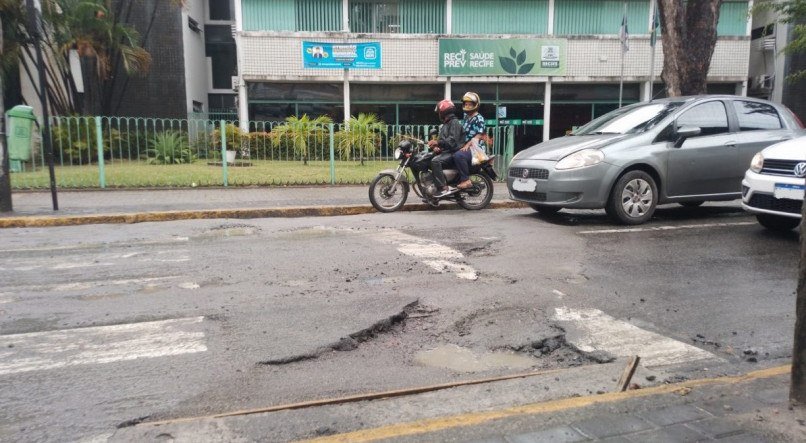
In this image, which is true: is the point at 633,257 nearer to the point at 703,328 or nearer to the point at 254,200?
the point at 703,328

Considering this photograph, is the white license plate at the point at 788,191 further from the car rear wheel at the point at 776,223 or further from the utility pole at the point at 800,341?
the utility pole at the point at 800,341

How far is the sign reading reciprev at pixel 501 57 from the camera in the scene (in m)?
22.9

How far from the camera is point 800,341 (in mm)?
A: 2736

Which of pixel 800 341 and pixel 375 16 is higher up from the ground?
pixel 375 16

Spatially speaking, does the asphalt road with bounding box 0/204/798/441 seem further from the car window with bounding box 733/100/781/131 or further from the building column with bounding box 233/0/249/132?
the building column with bounding box 233/0/249/132

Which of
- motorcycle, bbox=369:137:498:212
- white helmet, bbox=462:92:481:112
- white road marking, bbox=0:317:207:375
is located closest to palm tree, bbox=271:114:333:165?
motorcycle, bbox=369:137:498:212

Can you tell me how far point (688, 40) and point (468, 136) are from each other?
6.68 meters

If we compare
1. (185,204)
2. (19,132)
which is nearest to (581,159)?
(185,204)

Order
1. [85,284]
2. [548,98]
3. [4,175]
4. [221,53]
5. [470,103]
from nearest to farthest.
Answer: [85,284], [4,175], [470,103], [548,98], [221,53]

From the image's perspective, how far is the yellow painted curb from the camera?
2.67 metres

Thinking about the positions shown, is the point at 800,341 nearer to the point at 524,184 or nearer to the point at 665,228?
the point at 665,228

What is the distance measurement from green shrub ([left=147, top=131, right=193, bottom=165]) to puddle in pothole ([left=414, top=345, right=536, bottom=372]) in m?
12.7

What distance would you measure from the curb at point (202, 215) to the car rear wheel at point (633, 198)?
2925 mm

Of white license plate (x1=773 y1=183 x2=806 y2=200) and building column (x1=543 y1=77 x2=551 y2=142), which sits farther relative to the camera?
building column (x1=543 y1=77 x2=551 y2=142)
